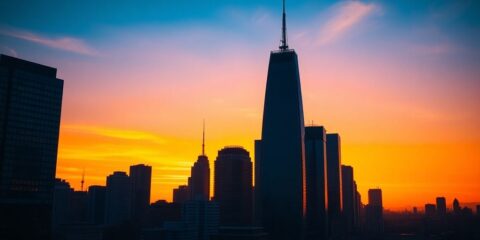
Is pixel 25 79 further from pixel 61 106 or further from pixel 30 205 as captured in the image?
pixel 30 205

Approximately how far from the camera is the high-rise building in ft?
556

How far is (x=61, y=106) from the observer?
621ft

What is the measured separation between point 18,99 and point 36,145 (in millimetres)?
18758

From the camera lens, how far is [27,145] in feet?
579

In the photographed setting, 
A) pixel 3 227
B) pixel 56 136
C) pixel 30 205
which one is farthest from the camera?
pixel 56 136

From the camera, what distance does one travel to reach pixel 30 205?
174 metres

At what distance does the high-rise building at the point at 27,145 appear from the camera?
556 ft

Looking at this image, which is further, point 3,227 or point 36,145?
point 36,145

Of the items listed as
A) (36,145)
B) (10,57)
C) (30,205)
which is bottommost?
(30,205)

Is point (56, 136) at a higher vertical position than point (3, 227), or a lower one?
higher

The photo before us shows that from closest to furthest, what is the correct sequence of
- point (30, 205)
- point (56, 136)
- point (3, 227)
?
point (3, 227) → point (30, 205) → point (56, 136)

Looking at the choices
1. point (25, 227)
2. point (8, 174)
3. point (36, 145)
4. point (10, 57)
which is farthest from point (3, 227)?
point (10, 57)

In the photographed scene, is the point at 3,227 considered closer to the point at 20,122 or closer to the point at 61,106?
the point at 20,122

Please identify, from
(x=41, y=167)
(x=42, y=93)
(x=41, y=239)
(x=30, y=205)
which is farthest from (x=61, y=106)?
(x=41, y=239)
